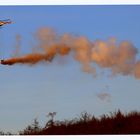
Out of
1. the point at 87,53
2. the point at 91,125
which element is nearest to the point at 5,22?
the point at 87,53

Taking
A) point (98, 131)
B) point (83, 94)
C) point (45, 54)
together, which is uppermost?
point (45, 54)

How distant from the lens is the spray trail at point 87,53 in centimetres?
260

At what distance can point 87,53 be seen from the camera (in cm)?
263

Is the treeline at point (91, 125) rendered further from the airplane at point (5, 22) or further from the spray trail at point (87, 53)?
the airplane at point (5, 22)

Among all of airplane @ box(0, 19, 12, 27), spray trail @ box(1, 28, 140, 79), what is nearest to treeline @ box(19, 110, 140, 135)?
spray trail @ box(1, 28, 140, 79)

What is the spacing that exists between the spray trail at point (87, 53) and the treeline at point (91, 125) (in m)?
0.32

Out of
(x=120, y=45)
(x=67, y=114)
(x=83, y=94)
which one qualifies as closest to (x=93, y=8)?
(x=120, y=45)

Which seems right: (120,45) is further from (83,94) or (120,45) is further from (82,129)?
(82,129)

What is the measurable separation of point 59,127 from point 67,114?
0.11 m

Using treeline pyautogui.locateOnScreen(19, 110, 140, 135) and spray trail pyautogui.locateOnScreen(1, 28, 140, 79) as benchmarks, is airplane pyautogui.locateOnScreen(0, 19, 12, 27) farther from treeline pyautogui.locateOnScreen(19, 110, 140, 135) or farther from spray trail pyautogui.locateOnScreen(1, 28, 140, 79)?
treeline pyautogui.locateOnScreen(19, 110, 140, 135)

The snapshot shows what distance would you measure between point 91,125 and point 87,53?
54cm

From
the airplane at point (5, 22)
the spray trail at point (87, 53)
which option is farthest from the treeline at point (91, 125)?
the airplane at point (5, 22)

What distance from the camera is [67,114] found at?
256 cm

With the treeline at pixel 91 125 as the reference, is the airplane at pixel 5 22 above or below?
above
